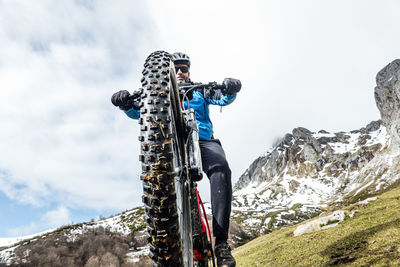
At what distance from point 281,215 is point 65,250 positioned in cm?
12736

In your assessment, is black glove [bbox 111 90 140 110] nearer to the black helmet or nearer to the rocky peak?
the black helmet

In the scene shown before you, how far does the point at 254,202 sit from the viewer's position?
196 meters

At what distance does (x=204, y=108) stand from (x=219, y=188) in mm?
1764

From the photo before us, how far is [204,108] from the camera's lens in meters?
4.73

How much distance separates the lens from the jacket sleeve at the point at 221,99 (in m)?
4.50

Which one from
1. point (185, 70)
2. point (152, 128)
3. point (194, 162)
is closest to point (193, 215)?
point (194, 162)

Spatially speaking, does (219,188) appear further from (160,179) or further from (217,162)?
(160,179)

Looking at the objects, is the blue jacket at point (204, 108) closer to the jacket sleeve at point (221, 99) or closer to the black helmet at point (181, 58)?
the jacket sleeve at point (221, 99)

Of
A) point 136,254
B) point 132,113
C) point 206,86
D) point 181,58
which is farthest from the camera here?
point 136,254

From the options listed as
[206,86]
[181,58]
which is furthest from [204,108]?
[181,58]

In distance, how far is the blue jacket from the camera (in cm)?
448

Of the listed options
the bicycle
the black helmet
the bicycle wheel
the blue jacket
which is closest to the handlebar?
the blue jacket

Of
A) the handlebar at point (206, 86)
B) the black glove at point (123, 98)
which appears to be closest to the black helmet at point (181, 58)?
the handlebar at point (206, 86)

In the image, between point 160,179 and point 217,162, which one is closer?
point 160,179
